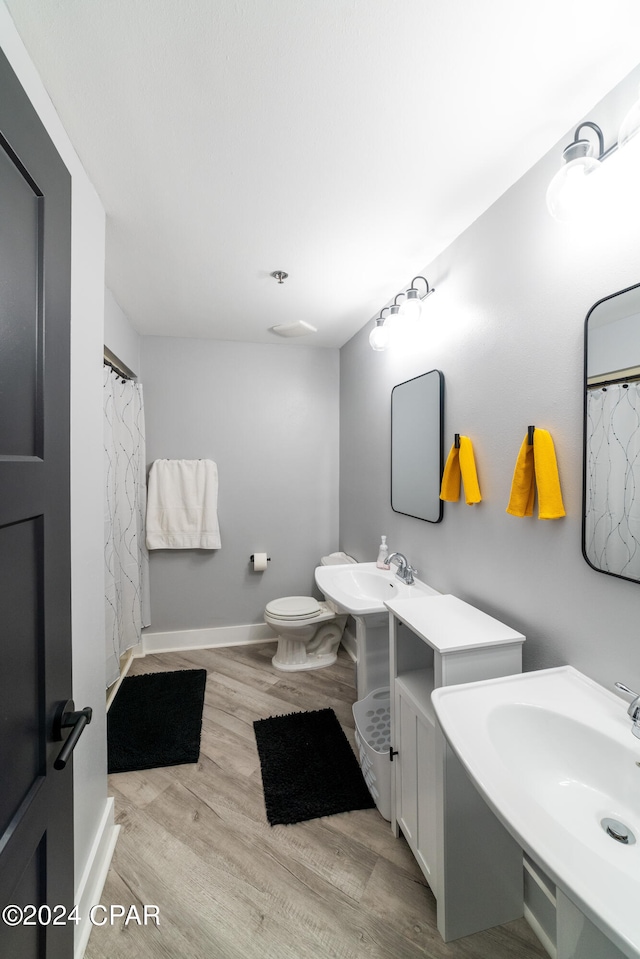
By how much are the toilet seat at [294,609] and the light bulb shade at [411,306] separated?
201cm

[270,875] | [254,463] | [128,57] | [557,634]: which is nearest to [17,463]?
[128,57]

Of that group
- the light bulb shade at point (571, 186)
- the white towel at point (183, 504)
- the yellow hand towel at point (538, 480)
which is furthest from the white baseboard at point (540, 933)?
the white towel at point (183, 504)

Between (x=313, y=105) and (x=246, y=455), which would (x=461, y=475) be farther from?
(x=246, y=455)

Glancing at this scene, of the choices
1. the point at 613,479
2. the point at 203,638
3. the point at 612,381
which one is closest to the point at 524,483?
the point at 613,479

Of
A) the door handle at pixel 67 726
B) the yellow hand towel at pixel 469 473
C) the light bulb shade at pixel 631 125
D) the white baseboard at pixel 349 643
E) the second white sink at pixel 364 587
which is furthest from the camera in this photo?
the white baseboard at pixel 349 643

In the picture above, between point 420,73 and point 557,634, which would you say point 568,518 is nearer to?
point 557,634

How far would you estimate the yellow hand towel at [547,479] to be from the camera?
3.83 ft

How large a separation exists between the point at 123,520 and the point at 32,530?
204cm

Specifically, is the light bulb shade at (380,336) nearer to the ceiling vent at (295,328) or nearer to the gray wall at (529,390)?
the gray wall at (529,390)

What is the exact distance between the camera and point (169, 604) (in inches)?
122

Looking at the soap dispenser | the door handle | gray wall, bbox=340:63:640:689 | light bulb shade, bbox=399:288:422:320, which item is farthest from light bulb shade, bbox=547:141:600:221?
the soap dispenser

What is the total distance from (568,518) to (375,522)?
152 centimetres

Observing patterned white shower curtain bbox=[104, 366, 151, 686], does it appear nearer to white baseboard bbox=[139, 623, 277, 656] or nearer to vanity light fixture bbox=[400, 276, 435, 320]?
white baseboard bbox=[139, 623, 277, 656]

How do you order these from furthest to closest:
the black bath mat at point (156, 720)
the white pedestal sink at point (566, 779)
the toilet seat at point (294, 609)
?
the toilet seat at point (294, 609) < the black bath mat at point (156, 720) < the white pedestal sink at point (566, 779)
